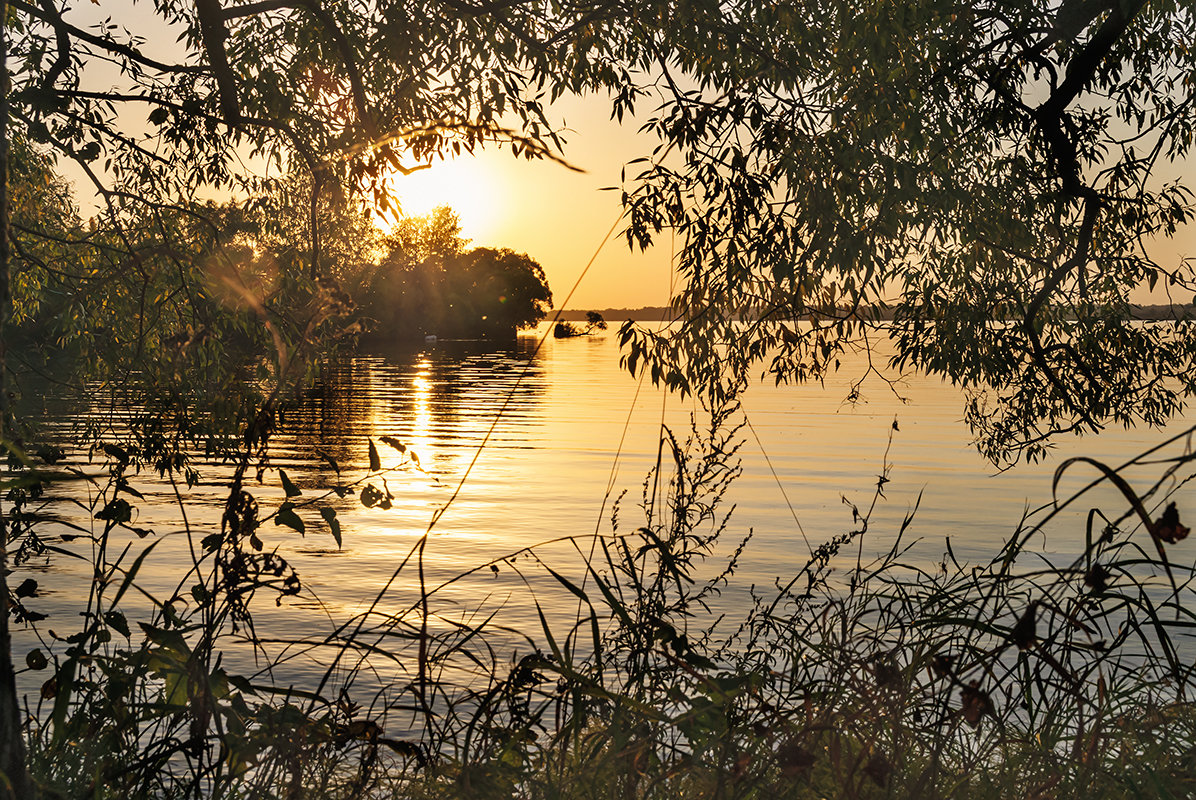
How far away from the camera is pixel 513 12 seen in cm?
945

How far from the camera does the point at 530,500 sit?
18.6 meters

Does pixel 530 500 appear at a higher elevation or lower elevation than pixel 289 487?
lower

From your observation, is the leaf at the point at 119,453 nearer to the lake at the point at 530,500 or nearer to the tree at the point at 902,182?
the lake at the point at 530,500

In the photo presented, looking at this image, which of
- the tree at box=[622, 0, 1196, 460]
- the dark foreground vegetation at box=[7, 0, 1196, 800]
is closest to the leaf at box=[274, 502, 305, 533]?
the dark foreground vegetation at box=[7, 0, 1196, 800]

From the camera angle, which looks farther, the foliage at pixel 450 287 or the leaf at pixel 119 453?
the foliage at pixel 450 287

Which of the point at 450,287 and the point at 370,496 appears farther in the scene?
the point at 450,287

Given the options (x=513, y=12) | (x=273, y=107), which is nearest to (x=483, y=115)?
(x=513, y=12)

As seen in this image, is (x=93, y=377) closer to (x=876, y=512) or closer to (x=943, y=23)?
(x=943, y=23)

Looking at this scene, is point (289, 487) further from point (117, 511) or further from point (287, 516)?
point (117, 511)

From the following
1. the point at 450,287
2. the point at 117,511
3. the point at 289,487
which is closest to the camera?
the point at 289,487

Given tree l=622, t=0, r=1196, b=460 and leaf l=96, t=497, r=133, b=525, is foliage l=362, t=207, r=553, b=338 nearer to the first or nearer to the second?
tree l=622, t=0, r=1196, b=460

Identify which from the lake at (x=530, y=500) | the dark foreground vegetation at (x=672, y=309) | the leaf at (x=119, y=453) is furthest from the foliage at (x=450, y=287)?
the leaf at (x=119, y=453)

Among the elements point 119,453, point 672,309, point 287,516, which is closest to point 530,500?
point 672,309

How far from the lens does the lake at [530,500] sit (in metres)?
→ 10.6
